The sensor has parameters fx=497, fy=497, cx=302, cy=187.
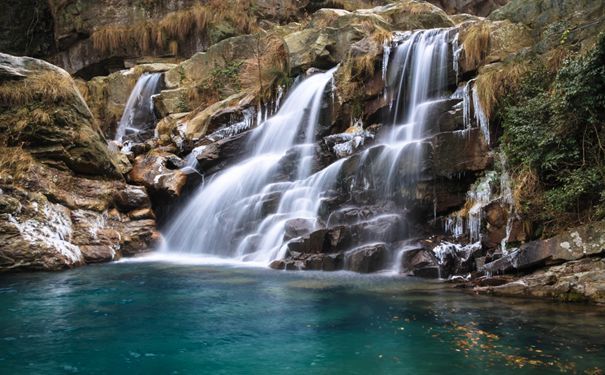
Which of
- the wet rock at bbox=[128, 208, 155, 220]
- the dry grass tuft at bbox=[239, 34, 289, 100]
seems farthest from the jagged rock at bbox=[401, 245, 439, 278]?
the dry grass tuft at bbox=[239, 34, 289, 100]

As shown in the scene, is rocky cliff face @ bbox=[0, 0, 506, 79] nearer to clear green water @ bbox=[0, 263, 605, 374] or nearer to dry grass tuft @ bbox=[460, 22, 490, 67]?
dry grass tuft @ bbox=[460, 22, 490, 67]

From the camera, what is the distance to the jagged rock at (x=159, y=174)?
1404 centimetres

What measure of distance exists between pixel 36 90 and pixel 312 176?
25.3 ft

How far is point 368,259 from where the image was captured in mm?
9297

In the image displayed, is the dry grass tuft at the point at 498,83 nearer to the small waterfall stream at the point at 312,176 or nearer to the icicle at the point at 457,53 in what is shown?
the small waterfall stream at the point at 312,176

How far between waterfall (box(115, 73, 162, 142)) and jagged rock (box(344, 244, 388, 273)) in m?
13.2

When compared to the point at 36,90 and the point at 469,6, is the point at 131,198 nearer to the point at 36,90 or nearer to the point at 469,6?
the point at 36,90

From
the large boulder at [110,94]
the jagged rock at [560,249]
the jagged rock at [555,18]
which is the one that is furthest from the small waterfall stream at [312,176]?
the large boulder at [110,94]

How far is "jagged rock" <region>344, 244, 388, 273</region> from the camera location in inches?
366

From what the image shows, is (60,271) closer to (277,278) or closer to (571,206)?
(277,278)

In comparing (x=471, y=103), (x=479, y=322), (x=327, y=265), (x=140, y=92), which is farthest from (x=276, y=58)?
(x=479, y=322)

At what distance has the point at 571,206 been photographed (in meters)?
7.69

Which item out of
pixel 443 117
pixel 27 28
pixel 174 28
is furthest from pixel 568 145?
pixel 27 28

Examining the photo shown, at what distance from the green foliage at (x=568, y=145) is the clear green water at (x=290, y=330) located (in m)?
1.98
